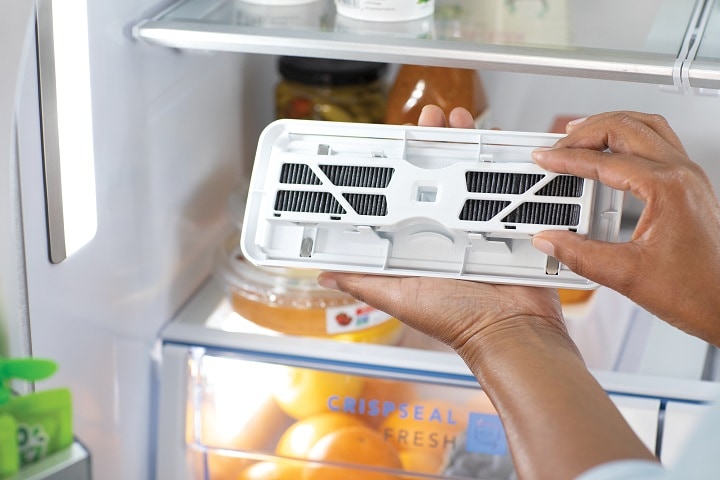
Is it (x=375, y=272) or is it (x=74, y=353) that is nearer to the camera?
(x=375, y=272)

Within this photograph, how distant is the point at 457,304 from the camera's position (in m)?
0.88

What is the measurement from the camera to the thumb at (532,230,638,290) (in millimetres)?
774

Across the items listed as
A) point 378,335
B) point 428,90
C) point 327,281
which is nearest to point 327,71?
point 428,90

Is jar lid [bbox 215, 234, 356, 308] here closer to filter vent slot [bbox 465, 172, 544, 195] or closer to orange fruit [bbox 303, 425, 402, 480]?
orange fruit [bbox 303, 425, 402, 480]

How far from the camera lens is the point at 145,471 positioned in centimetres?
121

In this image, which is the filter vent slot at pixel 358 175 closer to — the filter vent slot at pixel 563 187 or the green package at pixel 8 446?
the filter vent slot at pixel 563 187

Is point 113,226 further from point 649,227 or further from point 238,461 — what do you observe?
point 649,227

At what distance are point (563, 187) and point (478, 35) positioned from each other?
284 mm

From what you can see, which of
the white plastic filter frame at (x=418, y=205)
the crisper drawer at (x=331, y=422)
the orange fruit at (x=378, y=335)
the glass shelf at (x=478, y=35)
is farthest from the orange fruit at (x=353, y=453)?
the glass shelf at (x=478, y=35)

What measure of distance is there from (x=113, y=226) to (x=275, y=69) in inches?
19.8

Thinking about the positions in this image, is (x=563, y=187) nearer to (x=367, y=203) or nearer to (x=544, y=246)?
(x=544, y=246)

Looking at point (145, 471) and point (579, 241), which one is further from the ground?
point (579, 241)

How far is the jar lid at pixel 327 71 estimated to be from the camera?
130 cm

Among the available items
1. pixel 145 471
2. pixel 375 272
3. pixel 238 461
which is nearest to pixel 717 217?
pixel 375 272
